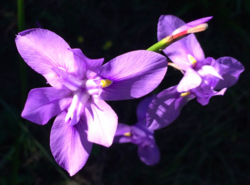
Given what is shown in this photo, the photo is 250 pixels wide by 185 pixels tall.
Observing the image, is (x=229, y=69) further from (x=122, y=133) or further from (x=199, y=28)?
(x=122, y=133)

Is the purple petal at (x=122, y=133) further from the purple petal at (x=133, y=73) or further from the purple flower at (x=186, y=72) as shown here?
the purple petal at (x=133, y=73)

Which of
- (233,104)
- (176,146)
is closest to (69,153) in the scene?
(176,146)

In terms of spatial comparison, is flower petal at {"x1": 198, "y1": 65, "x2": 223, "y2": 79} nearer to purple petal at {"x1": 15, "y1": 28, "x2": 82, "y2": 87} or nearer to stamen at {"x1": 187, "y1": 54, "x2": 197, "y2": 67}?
stamen at {"x1": 187, "y1": 54, "x2": 197, "y2": 67}

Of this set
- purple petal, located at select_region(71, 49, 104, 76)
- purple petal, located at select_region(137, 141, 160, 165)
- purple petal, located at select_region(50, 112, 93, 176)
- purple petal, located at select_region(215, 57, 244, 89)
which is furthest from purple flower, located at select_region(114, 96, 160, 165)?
purple petal, located at select_region(71, 49, 104, 76)

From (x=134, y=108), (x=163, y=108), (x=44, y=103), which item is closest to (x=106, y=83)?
(x=44, y=103)

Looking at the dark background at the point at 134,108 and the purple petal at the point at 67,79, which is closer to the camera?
the purple petal at the point at 67,79

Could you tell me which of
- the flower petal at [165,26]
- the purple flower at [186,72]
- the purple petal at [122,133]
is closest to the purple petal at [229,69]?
the purple flower at [186,72]
